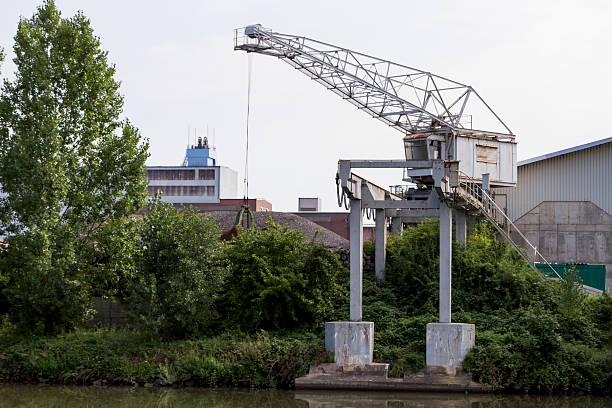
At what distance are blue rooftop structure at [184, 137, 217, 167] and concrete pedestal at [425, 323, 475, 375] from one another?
108890 millimetres

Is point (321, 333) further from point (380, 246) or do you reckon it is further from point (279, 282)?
point (380, 246)

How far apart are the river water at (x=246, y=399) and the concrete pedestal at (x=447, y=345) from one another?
87 cm

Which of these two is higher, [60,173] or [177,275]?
[60,173]

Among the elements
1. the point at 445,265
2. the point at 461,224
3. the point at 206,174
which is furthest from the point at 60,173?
the point at 206,174

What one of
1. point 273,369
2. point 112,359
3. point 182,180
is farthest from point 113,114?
point 182,180

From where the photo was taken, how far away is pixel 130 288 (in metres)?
24.1

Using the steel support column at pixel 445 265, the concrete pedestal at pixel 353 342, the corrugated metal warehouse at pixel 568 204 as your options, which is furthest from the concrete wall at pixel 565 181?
the concrete pedestal at pixel 353 342

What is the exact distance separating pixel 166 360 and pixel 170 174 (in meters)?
109

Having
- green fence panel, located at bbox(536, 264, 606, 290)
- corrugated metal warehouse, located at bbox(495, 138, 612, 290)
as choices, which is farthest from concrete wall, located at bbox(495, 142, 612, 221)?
green fence panel, located at bbox(536, 264, 606, 290)

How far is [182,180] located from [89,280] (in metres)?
105

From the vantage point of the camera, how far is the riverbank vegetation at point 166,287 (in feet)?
71.3

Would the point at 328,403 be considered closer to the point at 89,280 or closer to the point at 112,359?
the point at 112,359

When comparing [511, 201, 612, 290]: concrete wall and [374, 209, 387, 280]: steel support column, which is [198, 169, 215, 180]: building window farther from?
[374, 209, 387, 280]: steel support column

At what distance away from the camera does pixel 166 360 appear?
21.9m
